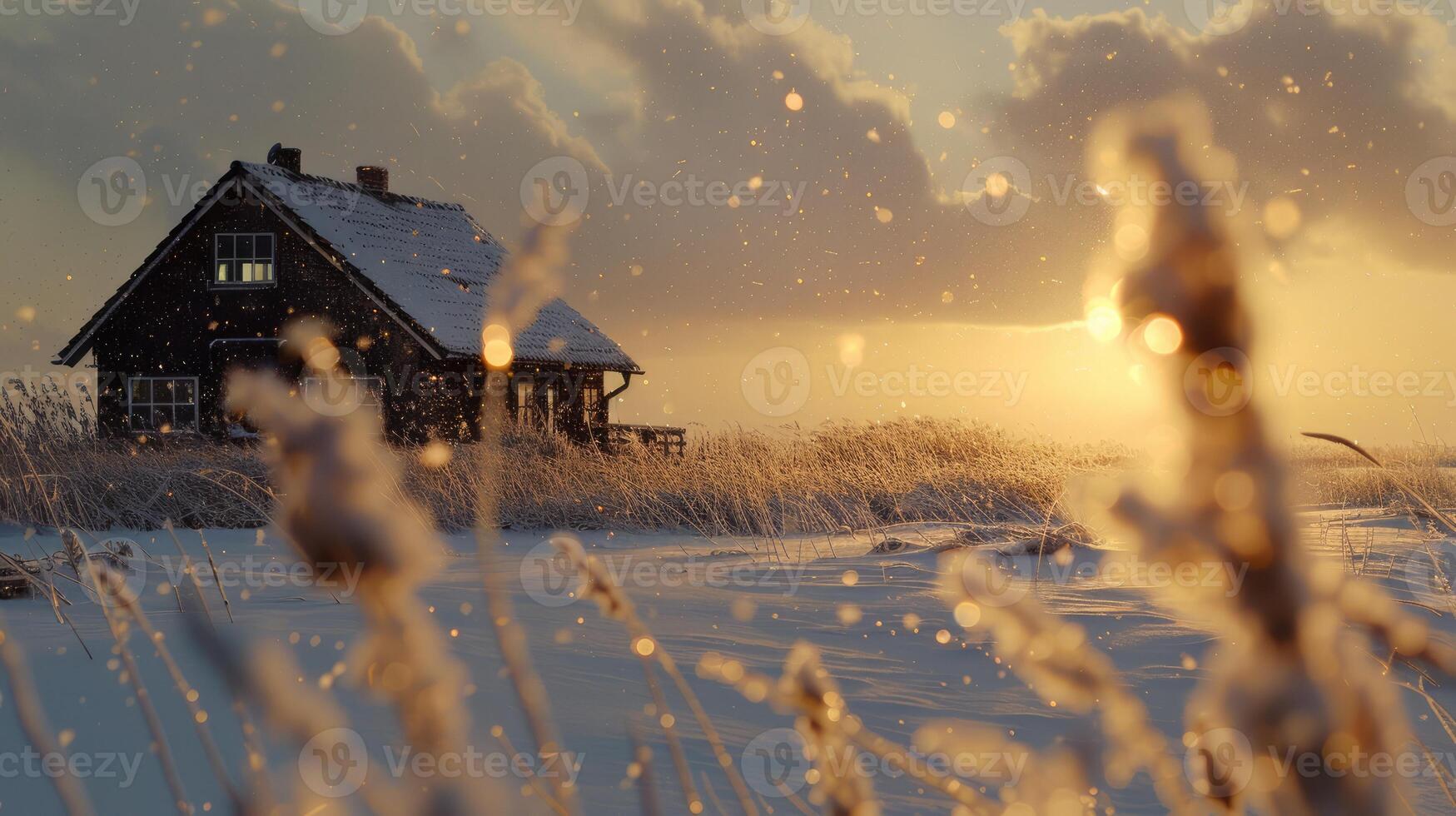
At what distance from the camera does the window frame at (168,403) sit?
18.7 m

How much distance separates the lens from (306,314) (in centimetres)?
1772

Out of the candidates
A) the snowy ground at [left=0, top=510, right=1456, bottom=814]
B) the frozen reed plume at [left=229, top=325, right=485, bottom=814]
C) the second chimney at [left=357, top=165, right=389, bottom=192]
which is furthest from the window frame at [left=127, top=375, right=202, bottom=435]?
the frozen reed plume at [left=229, top=325, right=485, bottom=814]

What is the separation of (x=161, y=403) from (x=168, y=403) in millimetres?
158

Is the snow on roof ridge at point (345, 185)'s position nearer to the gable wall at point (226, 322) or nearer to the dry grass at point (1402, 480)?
the gable wall at point (226, 322)

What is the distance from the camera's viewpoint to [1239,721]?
304mm

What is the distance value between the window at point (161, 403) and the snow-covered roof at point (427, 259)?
4.03 metres

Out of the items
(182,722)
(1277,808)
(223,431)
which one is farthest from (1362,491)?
(223,431)

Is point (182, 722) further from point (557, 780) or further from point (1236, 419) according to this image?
point (1236, 419)

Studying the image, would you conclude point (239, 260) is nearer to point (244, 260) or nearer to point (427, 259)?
point (244, 260)

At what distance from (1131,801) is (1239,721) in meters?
2.33

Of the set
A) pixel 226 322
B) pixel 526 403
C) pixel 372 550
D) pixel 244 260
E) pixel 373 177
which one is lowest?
pixel 372 550

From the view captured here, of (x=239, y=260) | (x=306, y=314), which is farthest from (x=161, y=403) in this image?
(x=306, y=314)

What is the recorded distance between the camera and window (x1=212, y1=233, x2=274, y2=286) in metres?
19.0

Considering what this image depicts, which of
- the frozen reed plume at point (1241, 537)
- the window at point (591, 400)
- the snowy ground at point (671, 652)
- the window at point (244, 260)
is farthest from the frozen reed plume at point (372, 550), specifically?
the window at point (591, 400)
